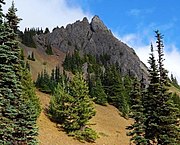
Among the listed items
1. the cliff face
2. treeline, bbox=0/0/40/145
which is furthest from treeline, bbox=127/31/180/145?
the cliff face

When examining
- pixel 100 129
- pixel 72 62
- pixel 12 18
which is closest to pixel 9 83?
pixel 12 18

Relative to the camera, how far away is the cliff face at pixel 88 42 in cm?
18250

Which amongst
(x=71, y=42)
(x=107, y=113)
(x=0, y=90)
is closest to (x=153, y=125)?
(x=0, y=90)

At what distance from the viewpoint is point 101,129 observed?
6888 centimetres

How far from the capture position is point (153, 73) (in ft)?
103

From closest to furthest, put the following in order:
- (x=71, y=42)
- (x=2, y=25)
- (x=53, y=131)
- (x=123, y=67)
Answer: (x=2, y=25)
(x=53, y=131)
(x=123, y=67)
(x=71, y=42)

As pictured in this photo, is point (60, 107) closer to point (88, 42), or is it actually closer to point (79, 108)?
point (79, 108)

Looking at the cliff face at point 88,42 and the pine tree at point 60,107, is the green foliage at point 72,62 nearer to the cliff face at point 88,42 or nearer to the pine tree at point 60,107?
the cliff face at point 88,42

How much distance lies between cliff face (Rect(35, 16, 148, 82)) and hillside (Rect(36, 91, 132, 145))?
93.1 meters

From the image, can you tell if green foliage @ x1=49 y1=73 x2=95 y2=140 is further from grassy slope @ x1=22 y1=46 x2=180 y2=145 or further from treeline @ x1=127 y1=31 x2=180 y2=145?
treeline @ x1=127 y1=31 x2=180 y2=145

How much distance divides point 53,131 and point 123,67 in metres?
120

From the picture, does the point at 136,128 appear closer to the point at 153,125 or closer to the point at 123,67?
the point at 153,125

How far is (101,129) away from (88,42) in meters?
128

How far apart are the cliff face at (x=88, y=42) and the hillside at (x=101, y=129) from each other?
93.1 metres
